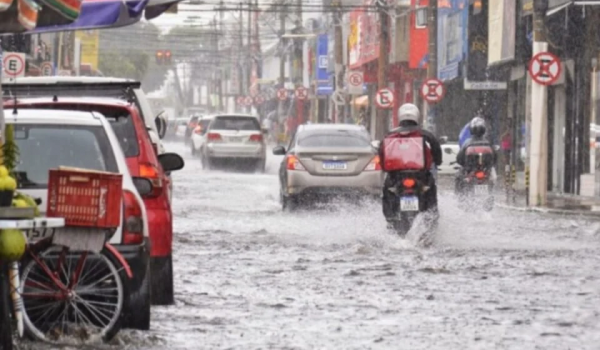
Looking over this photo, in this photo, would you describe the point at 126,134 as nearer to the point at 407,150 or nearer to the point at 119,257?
the point at 119,257

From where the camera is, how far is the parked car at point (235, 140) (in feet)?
158

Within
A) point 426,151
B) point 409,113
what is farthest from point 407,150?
point 409,113

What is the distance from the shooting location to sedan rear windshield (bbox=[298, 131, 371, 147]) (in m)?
27.4

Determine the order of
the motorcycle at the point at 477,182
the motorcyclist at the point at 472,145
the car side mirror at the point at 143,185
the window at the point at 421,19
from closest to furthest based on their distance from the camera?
the car side mirror at the point at 143,185, the motorcycle at the point at 477,182, the motorcyclist at the point at 472,145, the window at the point at 421,19

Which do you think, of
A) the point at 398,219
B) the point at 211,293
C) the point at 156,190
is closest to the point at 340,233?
the point at 398,219

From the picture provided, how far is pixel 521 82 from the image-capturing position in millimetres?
45000

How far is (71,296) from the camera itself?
10070 millimetres

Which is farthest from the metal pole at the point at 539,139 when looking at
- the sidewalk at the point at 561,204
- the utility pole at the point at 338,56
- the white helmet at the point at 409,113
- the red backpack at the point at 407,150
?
the utility pole at the point at 338,56

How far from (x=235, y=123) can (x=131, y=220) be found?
37.9 metres

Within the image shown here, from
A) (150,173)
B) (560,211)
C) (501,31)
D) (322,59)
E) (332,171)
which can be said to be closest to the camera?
(150,173)

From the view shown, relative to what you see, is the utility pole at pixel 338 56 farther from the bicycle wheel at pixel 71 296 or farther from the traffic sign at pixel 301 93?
the bicycle wheel at pixel 71 296

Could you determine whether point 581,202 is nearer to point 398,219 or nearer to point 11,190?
point 398,219

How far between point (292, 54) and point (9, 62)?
3256 inches

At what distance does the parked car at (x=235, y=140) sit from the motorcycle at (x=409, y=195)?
2875cm
